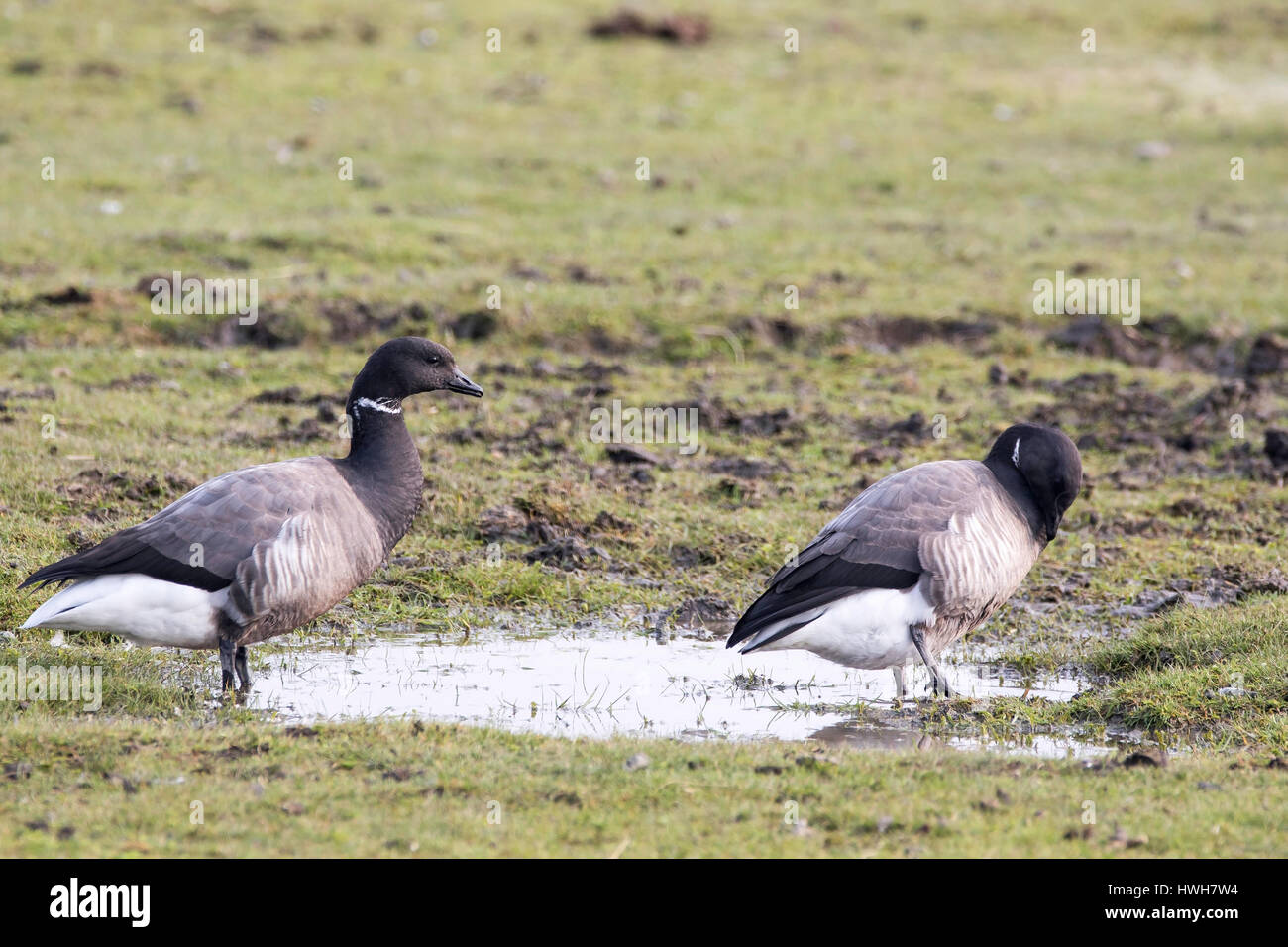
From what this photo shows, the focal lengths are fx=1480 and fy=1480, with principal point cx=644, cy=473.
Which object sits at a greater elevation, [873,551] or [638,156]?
[638,156]

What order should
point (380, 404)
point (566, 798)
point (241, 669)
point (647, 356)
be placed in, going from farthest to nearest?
point (647, 356) < point (380, 404) < point (241, 669) < point (566, 798)

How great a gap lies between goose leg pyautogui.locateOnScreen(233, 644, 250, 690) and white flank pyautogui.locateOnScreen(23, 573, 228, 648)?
296 mm

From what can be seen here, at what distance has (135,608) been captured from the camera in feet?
24.2

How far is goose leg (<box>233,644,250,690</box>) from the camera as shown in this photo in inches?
307

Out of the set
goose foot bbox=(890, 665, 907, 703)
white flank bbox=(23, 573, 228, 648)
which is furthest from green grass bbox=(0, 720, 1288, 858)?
goose foot bbox=(890, 665, 907, 703)

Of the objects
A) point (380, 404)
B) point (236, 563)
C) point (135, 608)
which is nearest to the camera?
point (135, 608)

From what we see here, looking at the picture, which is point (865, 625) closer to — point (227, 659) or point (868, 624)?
point (868, 624)

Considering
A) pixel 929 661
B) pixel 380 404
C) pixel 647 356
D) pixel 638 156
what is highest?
pixel 638 156

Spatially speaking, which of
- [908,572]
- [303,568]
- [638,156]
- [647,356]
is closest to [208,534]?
[303,568]

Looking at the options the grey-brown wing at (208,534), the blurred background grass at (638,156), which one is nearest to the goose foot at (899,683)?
the grey-brown wing at (208,534)

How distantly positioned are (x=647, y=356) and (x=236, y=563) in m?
7.55

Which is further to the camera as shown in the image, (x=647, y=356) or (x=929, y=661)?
(x=647, y=356)

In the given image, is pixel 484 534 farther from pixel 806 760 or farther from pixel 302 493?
pixel 806 760
